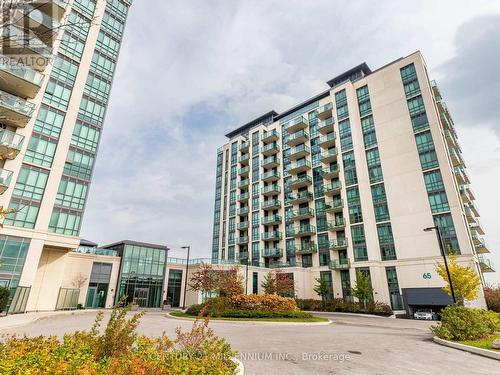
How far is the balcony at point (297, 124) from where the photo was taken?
Answer: 5462cm

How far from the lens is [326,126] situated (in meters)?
49.7

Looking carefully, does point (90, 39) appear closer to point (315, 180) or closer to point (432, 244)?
point (315, 180)

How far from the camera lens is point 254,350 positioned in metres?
10.6

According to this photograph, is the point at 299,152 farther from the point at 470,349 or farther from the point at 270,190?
the point at 470,349

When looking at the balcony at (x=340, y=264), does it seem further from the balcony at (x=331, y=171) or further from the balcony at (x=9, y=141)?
the balcony at (x=9, y=141)

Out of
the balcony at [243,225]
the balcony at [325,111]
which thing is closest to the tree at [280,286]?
the balcony at [243,225]

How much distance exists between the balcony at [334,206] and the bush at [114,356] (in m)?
39.7

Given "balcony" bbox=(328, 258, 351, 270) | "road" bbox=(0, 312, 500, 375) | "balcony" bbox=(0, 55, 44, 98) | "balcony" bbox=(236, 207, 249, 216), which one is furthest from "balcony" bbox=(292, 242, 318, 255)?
"balcony" bbox=(0, 55, 44, 98)

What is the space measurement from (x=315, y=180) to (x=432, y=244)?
68.0ft

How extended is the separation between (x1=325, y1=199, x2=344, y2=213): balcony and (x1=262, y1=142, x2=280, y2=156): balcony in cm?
1721

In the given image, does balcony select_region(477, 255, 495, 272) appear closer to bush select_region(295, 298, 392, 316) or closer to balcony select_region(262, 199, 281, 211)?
bush select_region(295, 298, 392, 316)

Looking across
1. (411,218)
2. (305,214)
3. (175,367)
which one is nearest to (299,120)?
(305,214)

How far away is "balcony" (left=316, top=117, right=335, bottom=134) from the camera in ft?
163

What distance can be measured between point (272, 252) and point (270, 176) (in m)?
14.9
